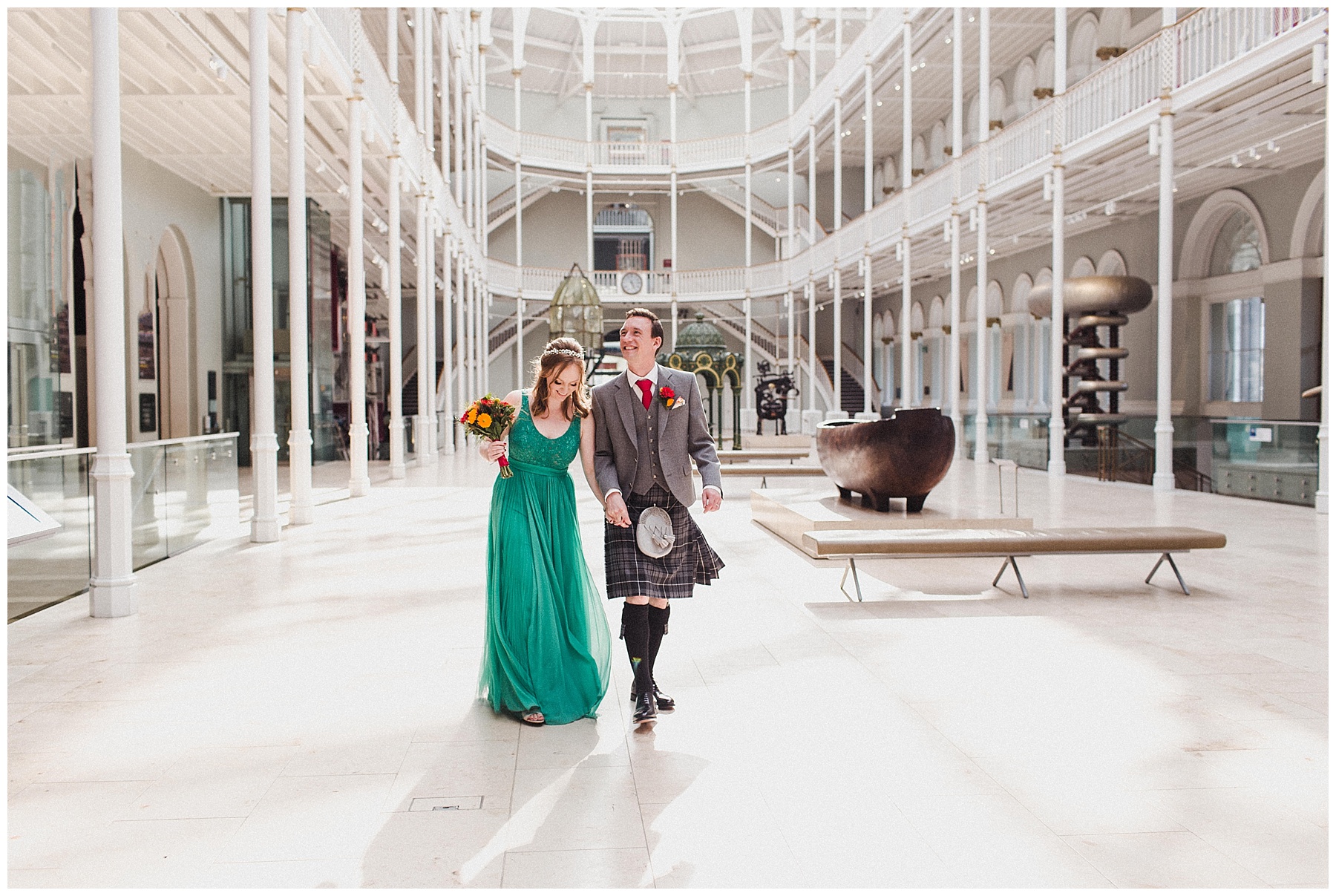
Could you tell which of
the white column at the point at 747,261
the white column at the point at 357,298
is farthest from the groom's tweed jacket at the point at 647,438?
the white column at the point at 747,261

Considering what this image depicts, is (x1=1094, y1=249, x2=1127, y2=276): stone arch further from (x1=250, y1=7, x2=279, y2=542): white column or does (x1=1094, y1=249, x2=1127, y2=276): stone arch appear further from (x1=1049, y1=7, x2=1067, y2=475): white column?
(x1=250, y1=7, x2=279, y2=542): white column

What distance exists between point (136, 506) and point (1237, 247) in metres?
19.9

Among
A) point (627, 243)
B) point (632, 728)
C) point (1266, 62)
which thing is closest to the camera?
point (632, 728)

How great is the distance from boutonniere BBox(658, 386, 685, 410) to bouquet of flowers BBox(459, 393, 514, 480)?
0.63 meters

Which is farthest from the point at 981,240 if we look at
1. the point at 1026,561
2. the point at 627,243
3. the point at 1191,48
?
the point at 627,243

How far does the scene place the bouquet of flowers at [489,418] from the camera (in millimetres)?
4016

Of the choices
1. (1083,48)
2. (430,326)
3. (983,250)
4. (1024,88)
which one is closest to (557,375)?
(983,250)

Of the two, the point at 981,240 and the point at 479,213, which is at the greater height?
the point at 479,213

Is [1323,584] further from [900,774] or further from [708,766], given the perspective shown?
[708,766]

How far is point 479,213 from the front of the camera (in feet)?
104

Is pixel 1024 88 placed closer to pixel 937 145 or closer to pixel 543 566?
pixel 937 145

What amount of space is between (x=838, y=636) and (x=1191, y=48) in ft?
Result: 37.9

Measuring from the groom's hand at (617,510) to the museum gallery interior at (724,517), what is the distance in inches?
32.8

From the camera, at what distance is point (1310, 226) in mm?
17219
